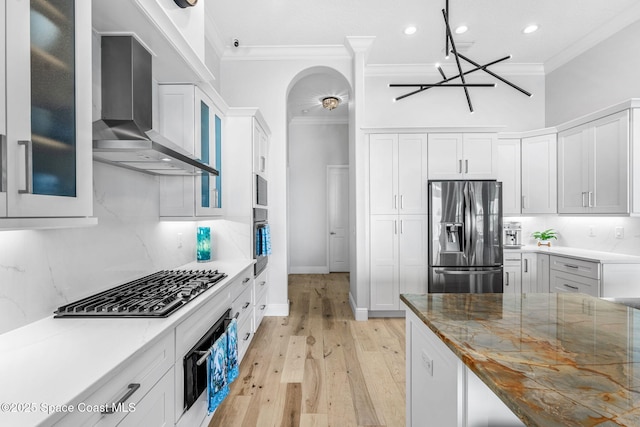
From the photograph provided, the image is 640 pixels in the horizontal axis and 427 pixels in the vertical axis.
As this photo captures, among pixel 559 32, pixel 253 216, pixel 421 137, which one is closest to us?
pixel 253 216

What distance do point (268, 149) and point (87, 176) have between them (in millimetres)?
2852

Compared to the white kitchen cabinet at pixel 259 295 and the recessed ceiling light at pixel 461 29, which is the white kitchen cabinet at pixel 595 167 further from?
the white kitchen cabinet at pixel 259 295

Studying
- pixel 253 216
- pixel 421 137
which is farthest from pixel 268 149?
pixel 421 137

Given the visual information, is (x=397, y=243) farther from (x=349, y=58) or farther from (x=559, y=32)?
(x=559, y=32)

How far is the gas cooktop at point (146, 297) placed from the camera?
135 cm

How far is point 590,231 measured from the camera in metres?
3.56

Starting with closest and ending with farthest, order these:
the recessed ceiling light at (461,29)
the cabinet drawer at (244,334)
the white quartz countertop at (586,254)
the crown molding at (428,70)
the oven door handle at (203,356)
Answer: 1. the oven door handle at (203,356)
2. the cabinet drawer at (244,334)
3. the white quartz countertop at (586,254)
4. the recessed ceiling light at (461,29)
5. the crown molding at (428,70)

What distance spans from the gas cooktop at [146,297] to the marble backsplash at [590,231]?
4.06m

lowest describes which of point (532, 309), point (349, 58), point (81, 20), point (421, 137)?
point (532, 309)

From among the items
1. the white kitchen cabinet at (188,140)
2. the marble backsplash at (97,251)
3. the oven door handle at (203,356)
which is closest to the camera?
the marble backsplash at (97,251)

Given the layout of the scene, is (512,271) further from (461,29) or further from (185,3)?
(185,3)

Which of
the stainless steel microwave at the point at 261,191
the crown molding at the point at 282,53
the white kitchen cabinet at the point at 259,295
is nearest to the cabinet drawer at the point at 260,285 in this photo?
the white kitchen cabinet at the point at 259,295

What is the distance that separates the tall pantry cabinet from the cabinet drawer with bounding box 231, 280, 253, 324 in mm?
1603

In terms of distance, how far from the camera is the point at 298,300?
4.65 meters
